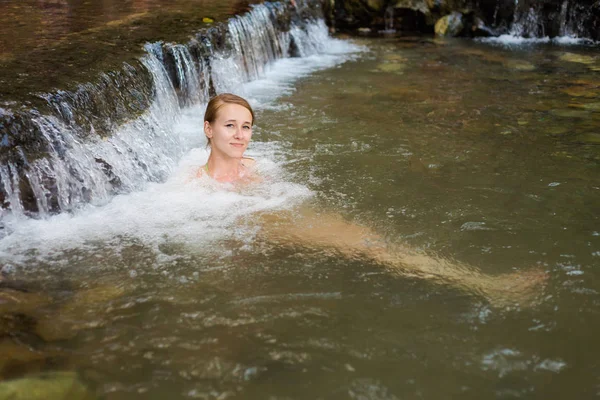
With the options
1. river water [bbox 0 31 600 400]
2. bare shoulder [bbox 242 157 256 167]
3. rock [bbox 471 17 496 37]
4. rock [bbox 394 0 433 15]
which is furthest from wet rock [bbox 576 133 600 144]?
rock [bbox 394 0 433 15]

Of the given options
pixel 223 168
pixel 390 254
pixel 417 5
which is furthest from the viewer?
pixel 417 5

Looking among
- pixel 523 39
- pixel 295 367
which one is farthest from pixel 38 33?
pixel 523 39

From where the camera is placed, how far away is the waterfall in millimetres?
4141

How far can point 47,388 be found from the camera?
255 cm

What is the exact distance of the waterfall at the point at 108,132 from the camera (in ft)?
13.6

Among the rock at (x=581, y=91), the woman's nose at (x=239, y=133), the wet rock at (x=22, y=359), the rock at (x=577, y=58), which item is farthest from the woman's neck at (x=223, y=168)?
the rock at (x=577, y=58)

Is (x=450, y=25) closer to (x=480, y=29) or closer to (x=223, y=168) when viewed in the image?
(x=480, y=29)

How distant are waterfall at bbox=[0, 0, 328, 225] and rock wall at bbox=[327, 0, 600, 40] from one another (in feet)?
20.9

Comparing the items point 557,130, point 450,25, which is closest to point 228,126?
point 557,130

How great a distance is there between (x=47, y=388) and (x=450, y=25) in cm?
1181

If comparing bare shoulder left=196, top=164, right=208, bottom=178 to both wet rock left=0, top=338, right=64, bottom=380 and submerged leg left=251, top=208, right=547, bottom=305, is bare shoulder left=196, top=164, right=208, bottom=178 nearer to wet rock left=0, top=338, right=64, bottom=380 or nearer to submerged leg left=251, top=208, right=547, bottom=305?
submerged leg left=251, top=208, right=547, bottom=305

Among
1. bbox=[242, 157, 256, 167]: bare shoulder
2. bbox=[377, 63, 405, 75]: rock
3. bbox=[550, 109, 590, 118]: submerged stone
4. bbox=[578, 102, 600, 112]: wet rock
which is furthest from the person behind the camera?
bbox=[377, 63, 405, 75]: rock

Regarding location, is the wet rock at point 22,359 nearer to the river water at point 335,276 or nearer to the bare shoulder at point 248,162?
the river water at point 335,276

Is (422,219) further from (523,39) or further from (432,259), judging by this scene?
(523,39)
